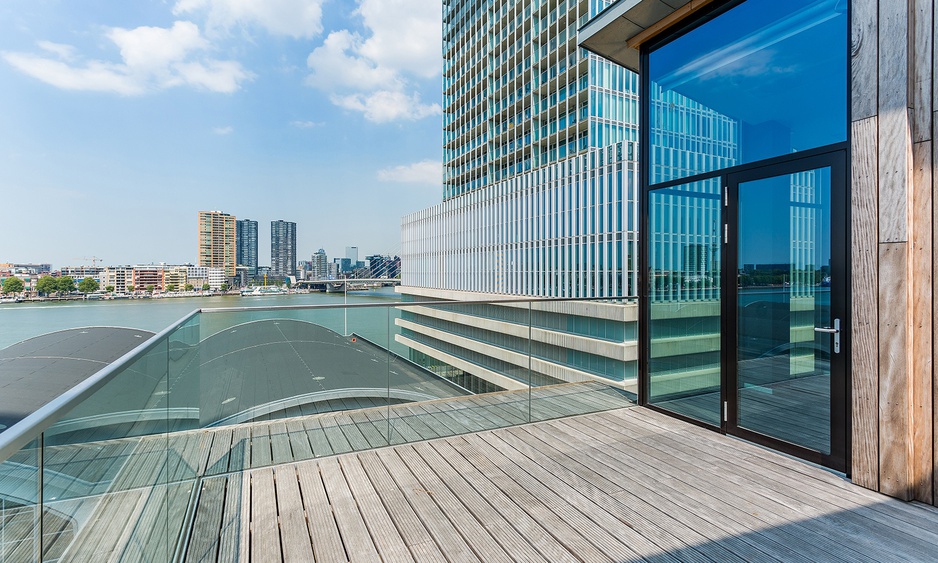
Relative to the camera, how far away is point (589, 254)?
79.9 ft

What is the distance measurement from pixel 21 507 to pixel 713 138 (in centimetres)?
403

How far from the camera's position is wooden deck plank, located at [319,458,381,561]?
6.27 feet

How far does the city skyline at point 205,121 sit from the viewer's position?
71.2ft

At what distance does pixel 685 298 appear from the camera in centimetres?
362

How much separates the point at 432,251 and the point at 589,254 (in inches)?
773

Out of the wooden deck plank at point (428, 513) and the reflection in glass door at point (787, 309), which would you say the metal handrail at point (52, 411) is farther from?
the reflection in glass door at point (787, 309)

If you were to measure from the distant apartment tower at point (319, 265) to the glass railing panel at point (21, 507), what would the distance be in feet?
122

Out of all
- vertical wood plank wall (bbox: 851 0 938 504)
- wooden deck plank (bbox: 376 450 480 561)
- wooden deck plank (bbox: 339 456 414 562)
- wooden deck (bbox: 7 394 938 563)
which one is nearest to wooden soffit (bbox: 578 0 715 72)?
vertical wood plank wall (bbox: 851 0 938 504)

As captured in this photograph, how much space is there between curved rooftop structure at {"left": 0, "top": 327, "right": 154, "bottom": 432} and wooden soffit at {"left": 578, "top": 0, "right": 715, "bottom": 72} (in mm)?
5305

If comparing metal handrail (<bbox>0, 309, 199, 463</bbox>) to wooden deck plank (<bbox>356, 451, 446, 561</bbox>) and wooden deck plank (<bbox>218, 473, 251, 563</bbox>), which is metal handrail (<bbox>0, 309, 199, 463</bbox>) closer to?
wooden deck plank (<bbox>218, 473, 251, 563</bbox>)

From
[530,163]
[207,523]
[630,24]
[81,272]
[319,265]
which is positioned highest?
[530,163]

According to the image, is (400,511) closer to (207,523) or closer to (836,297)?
(207,523)

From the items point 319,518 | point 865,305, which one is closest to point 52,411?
point 319,518

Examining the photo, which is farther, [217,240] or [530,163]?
[217,240]
